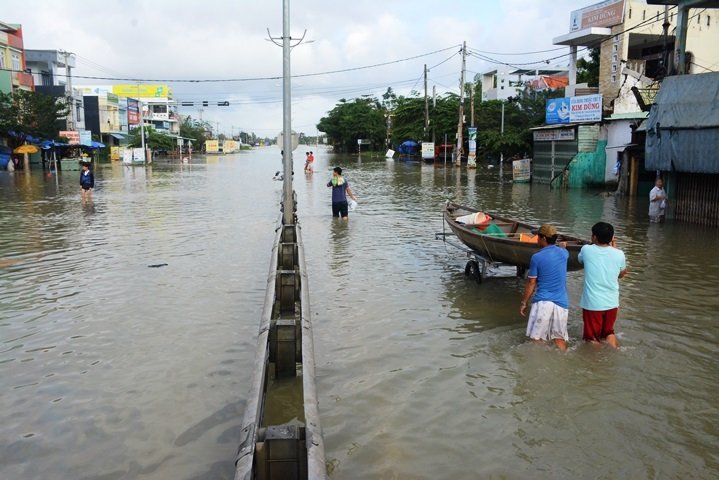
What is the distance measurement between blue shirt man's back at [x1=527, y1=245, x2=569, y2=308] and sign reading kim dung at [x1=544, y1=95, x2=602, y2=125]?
22553 mm

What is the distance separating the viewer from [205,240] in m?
14.4

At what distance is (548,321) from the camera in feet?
22.2

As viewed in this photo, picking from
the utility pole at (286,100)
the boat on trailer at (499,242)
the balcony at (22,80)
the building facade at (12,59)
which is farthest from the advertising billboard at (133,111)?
the boat on trailer at (499,242)

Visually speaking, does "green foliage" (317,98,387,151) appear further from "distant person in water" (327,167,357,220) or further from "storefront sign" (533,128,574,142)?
"distant person in water" (327,167,357,220)

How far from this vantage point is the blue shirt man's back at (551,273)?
669cm

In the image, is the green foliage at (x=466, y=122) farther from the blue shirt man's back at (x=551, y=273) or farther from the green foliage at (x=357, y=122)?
the blue shirt man's back at (x=551, y=273)

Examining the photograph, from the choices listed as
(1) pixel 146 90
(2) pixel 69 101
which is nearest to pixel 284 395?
(2) pixel 69 101

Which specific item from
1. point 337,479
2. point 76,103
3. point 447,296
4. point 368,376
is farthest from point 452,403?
point 76,103

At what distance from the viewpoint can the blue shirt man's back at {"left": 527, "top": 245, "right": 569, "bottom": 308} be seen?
6688mm

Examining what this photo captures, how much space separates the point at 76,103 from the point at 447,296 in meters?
66.0

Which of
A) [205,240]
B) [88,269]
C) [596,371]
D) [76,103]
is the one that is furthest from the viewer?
[76,103]

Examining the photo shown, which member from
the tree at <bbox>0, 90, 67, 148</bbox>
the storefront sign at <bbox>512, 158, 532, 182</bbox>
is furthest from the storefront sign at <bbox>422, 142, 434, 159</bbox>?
the tree at <bbox>0, 90, 67, 148</bbox>

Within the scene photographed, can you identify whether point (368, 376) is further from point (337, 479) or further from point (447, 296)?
point (447, 296)

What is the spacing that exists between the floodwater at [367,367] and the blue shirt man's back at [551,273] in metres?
0.60
